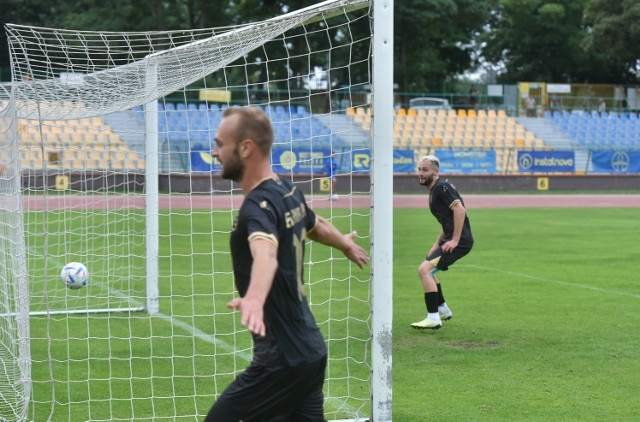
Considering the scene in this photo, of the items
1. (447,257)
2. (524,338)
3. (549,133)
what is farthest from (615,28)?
(524,338)

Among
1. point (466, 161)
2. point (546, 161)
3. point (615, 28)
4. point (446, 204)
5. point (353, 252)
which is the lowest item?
point (546, 161)

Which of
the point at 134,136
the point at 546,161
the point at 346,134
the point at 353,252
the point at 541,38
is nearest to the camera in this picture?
the point at 353,252

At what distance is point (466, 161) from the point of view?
131 ft

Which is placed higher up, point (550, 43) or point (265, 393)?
point (550, 43)

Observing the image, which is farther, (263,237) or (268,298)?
(268,298)

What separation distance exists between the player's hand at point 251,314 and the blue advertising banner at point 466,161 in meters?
36.2

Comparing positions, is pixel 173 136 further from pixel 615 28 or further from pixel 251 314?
pixel 251 314

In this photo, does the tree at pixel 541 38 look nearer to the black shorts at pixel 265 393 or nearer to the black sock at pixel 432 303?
the black sock at pixel 432 303

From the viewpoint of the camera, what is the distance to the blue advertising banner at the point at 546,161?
134 ft

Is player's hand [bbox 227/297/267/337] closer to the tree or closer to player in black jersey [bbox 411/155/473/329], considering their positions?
player in black jersey [bbox 411/155/473/329]

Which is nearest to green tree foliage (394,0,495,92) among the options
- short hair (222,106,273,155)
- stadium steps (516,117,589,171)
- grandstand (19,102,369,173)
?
stadium steps (516,117,589,171)

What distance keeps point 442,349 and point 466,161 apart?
31.2 metres

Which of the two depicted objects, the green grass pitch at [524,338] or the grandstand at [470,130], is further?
the grandstand at [470,130]

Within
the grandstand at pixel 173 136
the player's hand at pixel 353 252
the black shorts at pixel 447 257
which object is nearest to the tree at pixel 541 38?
the grandstand at pixel 173 136
